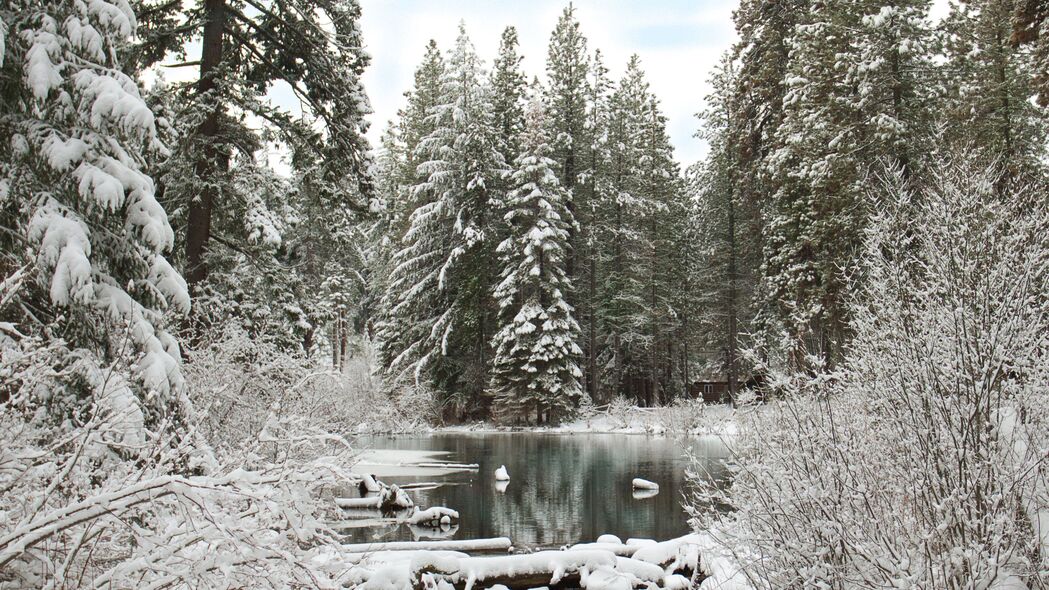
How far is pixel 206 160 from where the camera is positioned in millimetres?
10703

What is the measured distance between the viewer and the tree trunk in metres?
10.7

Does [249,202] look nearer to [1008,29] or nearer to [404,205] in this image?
[1008,29]

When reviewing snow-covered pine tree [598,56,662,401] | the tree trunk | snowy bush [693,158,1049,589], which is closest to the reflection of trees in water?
the tree trunk

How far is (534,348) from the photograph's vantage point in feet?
105

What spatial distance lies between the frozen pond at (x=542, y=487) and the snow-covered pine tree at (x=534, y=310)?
466 cm

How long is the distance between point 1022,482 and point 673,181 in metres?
40.2

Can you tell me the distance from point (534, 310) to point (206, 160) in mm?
22772

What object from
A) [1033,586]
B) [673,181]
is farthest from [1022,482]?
[673,181]

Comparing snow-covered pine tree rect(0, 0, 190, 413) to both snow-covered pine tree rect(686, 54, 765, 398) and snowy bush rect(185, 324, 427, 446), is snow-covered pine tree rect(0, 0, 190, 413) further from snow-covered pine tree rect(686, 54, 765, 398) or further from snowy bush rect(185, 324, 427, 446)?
snow-covered pine tree rect(686, 54, 765, 398)

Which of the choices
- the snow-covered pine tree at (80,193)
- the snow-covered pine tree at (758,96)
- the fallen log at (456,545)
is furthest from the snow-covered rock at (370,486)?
the snow-covered pine tree at (758,96)

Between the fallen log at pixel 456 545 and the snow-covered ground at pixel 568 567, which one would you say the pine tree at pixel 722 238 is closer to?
the fallen log at pixel 456 545

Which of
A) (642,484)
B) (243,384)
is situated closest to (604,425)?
(642,484)

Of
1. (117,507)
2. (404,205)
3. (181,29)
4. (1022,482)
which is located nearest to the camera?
(117,507)

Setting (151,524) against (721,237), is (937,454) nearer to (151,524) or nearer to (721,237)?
(151,524)
